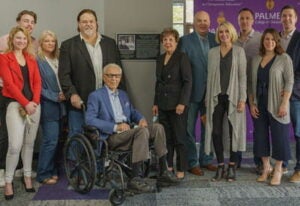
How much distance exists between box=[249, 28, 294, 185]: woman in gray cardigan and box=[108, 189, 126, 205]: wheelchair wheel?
1.34m

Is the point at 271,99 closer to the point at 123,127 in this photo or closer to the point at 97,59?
the point at 123,127

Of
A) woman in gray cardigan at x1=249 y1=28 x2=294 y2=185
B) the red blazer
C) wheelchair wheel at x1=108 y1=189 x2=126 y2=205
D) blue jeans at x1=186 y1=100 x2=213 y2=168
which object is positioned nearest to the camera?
wheelchair wheel at x1=108 y1=189 x2=126 y2=205

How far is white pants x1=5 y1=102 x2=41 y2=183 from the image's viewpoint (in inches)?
127

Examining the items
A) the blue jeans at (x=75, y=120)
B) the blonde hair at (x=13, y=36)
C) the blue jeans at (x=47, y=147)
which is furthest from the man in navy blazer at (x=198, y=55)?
the blonde hair at (x=13, y=36)

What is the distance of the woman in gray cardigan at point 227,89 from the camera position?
11.6 feet

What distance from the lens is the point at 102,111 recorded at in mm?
3352

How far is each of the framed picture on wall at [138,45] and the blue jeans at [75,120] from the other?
0.82 m

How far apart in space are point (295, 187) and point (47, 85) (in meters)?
2.33

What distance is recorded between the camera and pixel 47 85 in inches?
141

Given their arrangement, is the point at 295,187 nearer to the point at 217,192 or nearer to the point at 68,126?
the point at 217,192

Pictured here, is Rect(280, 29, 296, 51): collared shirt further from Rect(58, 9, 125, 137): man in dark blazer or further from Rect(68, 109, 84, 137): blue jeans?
Rect(68, 109, 84, 137): blue jeans

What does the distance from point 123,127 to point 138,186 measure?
0.48 metres

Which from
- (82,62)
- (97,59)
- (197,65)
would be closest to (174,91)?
(197,65)

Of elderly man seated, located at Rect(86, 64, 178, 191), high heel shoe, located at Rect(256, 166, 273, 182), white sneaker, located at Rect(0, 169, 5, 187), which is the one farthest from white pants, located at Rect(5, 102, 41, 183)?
high heel shoe, located at Rect(256, 166, 273, 182)
